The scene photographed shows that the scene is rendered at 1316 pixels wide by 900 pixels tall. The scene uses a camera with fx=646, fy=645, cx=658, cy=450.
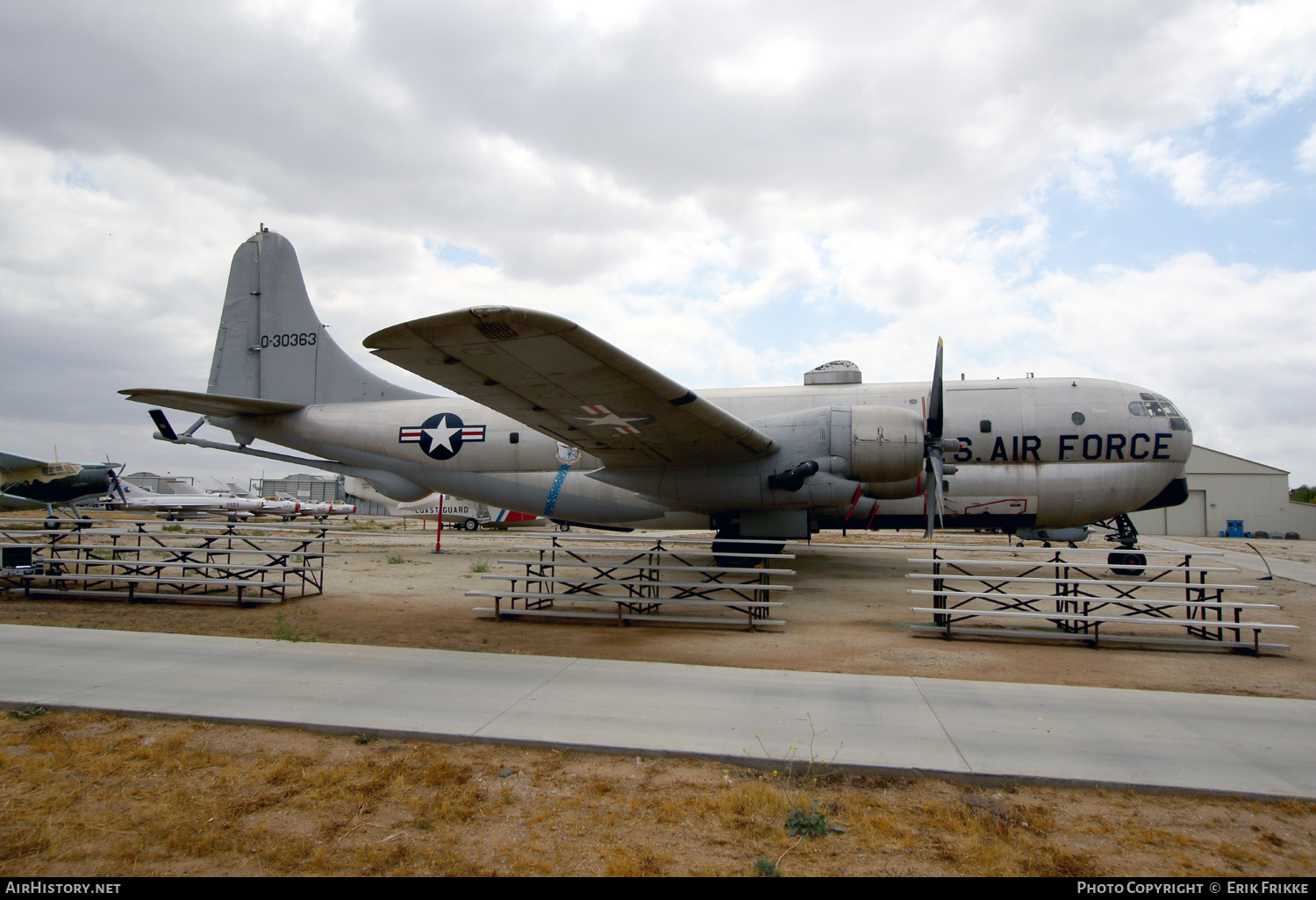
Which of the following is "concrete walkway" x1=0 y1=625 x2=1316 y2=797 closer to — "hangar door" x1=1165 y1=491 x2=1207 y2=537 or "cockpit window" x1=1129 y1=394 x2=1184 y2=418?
"cockpit window" x1=1129 y1=394 x2=1184 y2=418

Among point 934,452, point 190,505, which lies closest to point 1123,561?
point 934,452

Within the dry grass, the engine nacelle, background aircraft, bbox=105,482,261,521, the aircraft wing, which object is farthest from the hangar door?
background aircraft, bbox=105,482,261,521

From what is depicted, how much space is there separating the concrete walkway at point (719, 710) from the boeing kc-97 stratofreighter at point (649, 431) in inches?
131

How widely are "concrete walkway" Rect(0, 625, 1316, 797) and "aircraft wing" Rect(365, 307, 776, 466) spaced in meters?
3.23

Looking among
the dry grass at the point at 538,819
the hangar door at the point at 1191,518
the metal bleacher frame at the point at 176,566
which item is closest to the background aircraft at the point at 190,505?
the metal bleacher frame at the point at 176,566

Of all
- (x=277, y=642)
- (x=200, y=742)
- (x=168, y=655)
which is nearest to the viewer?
(x=200, y=742)

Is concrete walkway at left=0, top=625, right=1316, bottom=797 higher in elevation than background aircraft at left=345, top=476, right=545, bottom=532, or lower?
higher

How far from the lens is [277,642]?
7.15 m

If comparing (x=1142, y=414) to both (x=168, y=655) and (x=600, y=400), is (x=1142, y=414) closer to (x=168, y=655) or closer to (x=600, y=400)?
(x=600, y=400)

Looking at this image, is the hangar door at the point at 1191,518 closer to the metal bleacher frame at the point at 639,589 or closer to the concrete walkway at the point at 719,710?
the metal bleacher frame at the point at 639,589

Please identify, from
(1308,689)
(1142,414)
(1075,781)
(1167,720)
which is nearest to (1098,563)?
(1308,689)

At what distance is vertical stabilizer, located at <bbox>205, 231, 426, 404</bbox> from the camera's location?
16812mm

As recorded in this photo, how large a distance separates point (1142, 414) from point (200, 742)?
16280 millimetres

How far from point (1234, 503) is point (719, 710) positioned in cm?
5349
